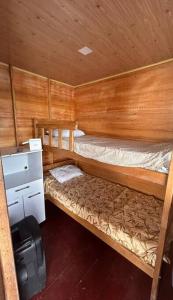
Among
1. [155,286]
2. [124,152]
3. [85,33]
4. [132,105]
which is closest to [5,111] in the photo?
[85,33]

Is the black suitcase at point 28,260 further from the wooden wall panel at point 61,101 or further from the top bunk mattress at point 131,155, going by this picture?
the wooden wall panel at point 61,101

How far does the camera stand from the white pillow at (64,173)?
2449 mm

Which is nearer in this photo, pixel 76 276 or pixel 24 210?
pixel 76 276

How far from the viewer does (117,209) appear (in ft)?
5.66

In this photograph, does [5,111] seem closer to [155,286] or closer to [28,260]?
[28,260]

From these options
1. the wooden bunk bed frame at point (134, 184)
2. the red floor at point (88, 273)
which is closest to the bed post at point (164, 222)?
the wooden bunk bed frame at point (134, 184)

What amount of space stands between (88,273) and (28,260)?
67cm

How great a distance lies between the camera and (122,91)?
7.90 feet

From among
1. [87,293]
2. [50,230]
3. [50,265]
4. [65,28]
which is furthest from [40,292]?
[65,28]

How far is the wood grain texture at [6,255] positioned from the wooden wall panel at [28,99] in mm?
1777

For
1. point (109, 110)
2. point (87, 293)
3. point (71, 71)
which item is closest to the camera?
point (87, 293)

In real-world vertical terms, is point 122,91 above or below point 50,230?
above

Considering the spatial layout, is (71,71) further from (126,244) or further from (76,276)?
(76,276)

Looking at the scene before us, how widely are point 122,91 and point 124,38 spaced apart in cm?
101
